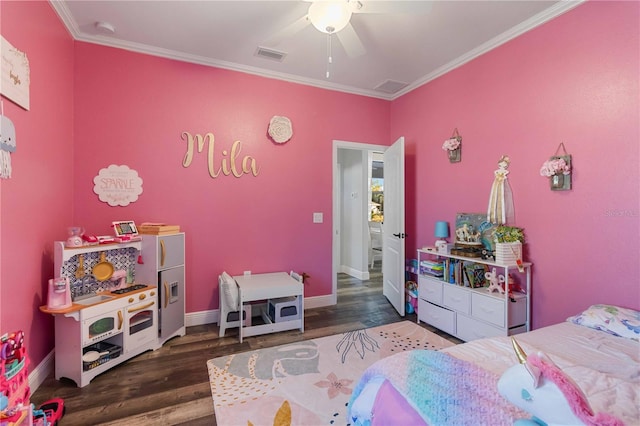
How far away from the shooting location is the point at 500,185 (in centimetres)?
281

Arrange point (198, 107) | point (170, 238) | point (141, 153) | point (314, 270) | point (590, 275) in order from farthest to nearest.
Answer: point (314, 270) → point (198, 107) → point (141, 153) → point (170, 238) → point (590, 275)

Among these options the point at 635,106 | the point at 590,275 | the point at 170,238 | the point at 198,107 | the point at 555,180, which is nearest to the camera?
the point at 635,106

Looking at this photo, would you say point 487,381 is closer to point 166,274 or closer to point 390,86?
point 166,274

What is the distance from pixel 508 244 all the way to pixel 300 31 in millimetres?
2590

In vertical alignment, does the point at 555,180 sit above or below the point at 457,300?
above

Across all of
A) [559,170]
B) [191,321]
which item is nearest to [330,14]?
[559,170]

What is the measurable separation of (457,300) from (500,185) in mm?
1159

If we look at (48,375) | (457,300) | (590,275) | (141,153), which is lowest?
(48,375)

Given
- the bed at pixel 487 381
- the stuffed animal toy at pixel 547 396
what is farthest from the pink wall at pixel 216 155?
the stuffed animal toy at pixel 547 396

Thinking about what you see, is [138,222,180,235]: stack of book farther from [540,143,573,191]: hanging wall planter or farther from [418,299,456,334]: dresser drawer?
[540,143,573,191]: hanging wall planter

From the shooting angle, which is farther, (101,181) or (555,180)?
(101,181)

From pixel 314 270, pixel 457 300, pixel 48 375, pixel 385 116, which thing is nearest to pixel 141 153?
pixel 48 375

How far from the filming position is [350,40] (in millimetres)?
2154

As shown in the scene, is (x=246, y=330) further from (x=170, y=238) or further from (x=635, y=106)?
(x=635, y=106)
